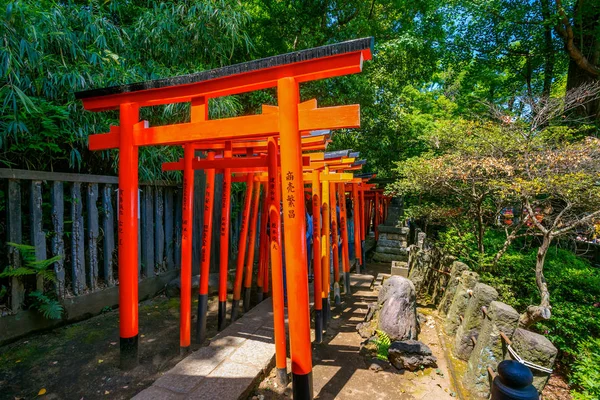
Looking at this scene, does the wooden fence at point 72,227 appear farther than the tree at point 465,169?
No

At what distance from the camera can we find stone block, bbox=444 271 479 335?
4.61 meters

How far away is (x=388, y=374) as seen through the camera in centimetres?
369

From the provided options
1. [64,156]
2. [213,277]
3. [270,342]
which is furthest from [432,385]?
[64,156]

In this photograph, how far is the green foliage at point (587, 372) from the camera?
323 cm

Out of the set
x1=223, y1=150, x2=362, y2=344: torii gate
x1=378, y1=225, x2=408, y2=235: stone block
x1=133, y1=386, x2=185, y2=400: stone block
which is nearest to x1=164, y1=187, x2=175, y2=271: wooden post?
x1=223, y1=150, x2=362, y2=344: torii gate

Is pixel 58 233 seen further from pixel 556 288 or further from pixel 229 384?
pixel 556 288

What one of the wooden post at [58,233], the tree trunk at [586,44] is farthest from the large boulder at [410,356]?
the tree trunk at [586,44]

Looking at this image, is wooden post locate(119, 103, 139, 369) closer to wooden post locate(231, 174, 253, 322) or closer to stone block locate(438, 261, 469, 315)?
wooden post locate(231, 174, 253, 322)

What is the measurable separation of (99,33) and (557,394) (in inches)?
322

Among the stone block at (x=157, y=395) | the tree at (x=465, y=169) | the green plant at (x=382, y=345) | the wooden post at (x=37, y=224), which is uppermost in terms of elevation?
the tree at (x=465, y=169)

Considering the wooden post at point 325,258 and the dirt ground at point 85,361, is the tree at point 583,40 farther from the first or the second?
the dirt ground at point 85,361

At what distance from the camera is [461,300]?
475 centimetres

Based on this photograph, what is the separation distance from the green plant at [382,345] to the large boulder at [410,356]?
0.34 feet

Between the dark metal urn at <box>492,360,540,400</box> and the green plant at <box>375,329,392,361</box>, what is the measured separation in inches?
92.8
